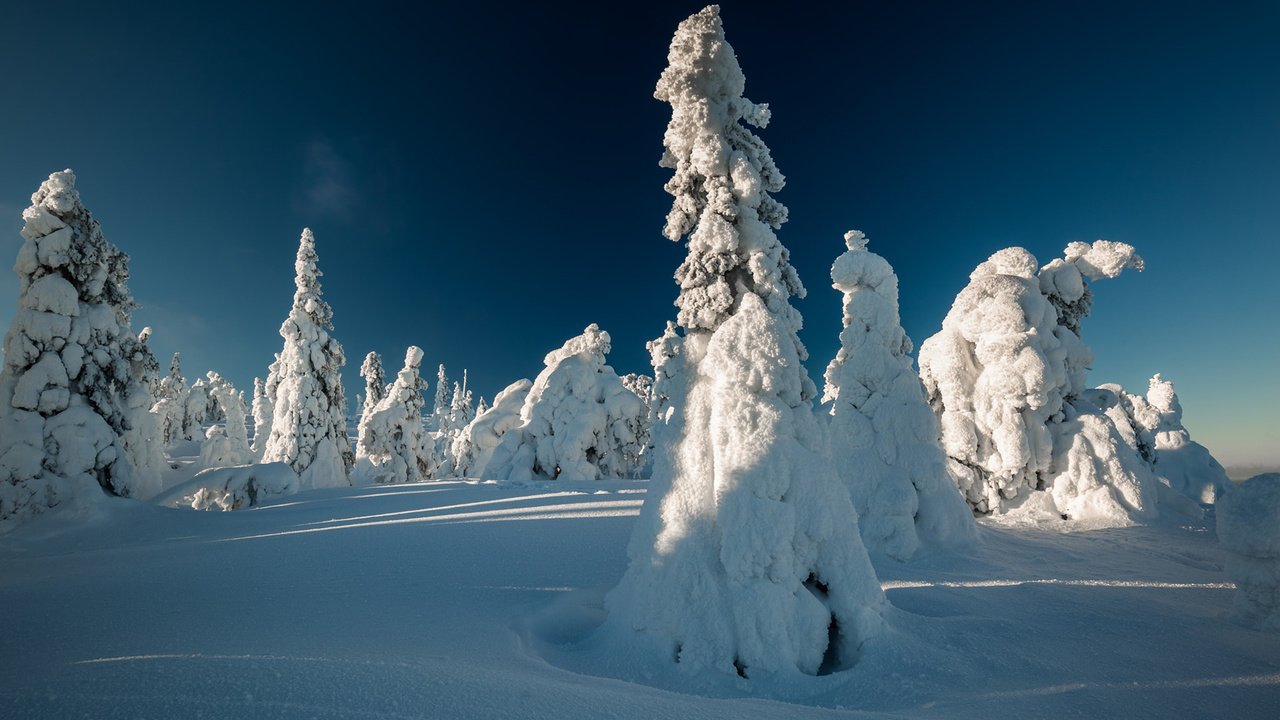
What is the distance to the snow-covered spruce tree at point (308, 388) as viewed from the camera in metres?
24.0

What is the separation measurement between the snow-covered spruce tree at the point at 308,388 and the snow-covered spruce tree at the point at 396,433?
260 inches

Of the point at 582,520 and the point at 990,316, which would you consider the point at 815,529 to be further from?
the point at 990,316

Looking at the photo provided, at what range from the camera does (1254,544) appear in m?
6.11

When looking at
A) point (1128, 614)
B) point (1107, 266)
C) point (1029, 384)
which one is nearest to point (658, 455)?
point (1128, 614)

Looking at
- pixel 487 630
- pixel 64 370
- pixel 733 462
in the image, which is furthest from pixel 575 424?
pixel 733 462

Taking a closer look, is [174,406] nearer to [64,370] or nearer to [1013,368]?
[64,370]

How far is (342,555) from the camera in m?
8.89

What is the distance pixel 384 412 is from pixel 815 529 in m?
31.6

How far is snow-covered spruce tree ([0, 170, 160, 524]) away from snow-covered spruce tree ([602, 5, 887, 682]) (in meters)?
14.7

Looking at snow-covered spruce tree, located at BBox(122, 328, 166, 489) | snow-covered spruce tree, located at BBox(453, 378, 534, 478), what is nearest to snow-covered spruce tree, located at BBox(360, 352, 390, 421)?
snow-covered spruce tree, located at BBox(453, 378, 534, 478)

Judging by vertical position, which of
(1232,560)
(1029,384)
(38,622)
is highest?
(1029,384)

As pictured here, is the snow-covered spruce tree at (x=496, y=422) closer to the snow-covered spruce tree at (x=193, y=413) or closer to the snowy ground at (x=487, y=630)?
the snowy ground at (x=487, y=630)

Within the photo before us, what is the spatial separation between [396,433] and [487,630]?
98.3 ft

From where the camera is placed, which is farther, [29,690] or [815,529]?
[815,529]
